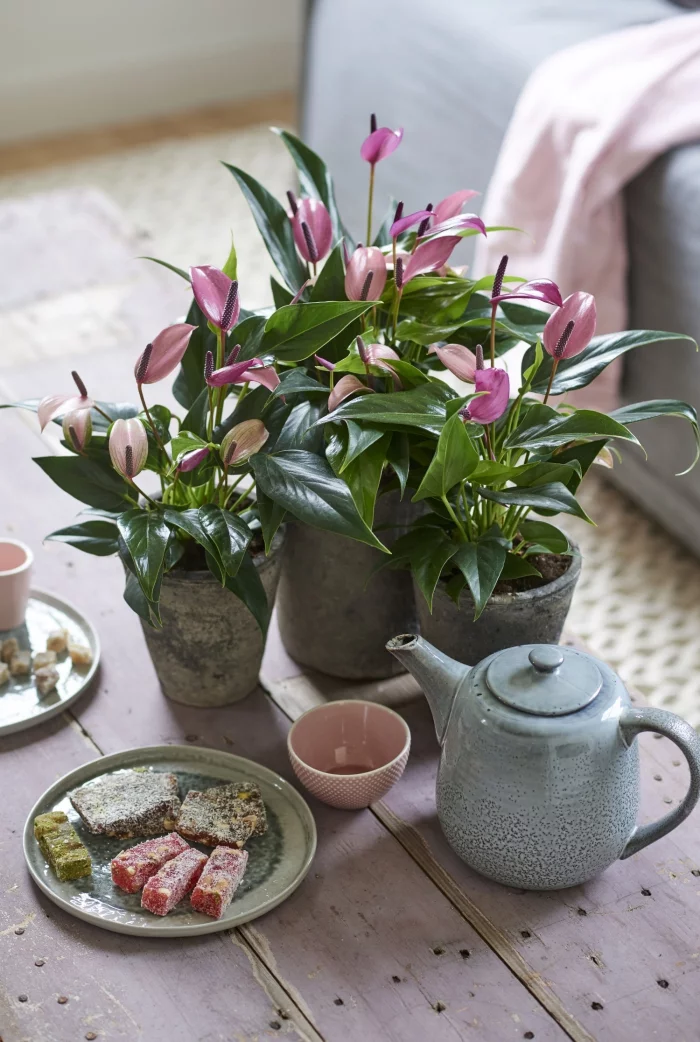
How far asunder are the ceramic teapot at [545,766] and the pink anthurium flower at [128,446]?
278 millimetres

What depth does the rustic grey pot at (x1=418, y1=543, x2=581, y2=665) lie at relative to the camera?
3.26 feet

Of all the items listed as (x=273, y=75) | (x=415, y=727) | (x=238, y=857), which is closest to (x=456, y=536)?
(x=415, y=727)

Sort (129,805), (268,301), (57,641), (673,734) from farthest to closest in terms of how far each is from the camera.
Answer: (268,301), (57,641), (129,805), (673,734)

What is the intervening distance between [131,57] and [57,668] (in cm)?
283

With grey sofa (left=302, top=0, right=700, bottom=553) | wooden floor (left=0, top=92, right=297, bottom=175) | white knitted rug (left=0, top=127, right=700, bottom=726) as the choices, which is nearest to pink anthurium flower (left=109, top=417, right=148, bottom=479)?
white knitted rug (left=0, top=127, right=700, bottom=726)

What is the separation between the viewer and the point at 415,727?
109cm

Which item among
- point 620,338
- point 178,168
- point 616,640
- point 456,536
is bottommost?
point 616,640

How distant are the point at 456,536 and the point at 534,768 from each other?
215 millimetres

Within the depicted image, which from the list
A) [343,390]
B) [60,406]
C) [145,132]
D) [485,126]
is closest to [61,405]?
[60,406]

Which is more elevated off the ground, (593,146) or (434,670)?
(593,146)

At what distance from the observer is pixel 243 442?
958 mm

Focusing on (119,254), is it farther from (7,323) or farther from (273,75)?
(273,75)

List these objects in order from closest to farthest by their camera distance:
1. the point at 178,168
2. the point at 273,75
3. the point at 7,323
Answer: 1. the point at 7,323
2. the point at 178,168
3. the point at 273,75

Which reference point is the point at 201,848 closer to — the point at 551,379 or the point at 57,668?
the point at 57,668
